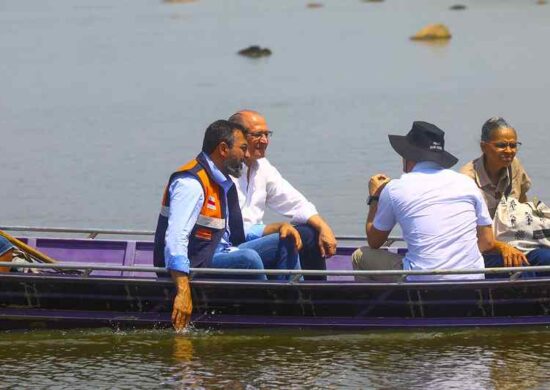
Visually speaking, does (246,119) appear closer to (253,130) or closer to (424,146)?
(253,130)

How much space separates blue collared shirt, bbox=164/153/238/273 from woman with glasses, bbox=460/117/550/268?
2386 mm

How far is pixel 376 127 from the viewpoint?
26688 mm

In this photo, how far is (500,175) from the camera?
11.7 m

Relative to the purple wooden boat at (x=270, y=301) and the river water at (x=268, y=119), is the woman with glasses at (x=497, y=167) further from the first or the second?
the river water at (x=268, y=119)

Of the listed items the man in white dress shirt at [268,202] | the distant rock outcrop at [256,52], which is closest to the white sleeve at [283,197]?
the man in white dress shirt at [268,202]

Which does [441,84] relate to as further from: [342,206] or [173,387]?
[173,387]

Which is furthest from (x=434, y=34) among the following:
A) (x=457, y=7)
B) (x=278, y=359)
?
(x=278, y=359)

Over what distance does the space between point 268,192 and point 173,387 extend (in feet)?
7.92

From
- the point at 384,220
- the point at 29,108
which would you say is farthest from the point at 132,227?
the point at 29,108

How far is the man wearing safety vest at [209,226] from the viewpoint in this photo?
10820 mm

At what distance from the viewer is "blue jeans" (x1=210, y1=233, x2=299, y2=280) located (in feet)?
36.7

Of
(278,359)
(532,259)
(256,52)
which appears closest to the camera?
(278,359)

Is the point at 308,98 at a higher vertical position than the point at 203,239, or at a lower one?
higher

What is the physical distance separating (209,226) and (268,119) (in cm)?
1734
